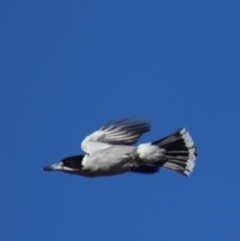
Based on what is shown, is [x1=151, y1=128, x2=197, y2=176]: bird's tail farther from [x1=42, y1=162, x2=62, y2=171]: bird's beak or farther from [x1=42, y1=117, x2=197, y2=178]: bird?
[x1=42, y1=162, x2=62, y2=171]: bird's beak

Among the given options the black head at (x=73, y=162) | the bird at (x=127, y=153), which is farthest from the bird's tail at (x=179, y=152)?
the black head at (x=73, y=162)

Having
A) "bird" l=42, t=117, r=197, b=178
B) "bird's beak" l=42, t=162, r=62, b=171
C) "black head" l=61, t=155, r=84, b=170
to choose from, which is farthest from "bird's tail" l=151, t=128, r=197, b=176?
"bird's beak" l=42, t=162, r=62, b=171

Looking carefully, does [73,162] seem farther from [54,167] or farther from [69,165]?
[54,167]

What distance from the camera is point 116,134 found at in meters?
13.3

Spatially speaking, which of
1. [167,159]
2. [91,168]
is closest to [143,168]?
[167,159]

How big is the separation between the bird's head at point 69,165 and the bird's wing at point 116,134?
28 cm

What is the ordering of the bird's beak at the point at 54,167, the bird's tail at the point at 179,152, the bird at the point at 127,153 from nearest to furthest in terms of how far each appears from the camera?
the bird at the point at 127,153
the bird's beak at the point at 54,167
the bird's tail at the point at 179,152

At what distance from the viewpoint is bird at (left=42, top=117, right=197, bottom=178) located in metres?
12.3

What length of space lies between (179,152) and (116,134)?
1.02 metres

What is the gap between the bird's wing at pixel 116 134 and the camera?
514 inches

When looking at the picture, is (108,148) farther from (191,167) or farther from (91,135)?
(191,167)

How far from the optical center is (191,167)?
13531 millimetres

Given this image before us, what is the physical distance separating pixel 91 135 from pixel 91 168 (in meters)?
1.16

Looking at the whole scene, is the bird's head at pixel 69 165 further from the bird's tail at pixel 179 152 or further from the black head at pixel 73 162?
the bird's tail at pixel 179 152
